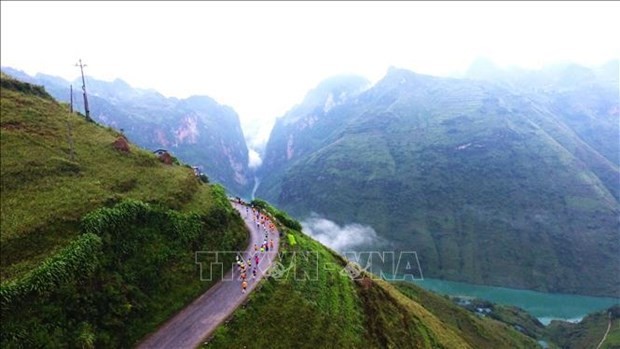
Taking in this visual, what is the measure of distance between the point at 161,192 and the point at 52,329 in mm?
19615

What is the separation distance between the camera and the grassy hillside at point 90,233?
33625 millimetres

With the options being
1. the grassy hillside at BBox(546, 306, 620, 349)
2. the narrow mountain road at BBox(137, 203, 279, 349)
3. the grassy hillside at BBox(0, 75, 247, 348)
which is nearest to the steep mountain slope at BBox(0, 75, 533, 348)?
the grassy hillside at BBox(0, 75, 247, 348)

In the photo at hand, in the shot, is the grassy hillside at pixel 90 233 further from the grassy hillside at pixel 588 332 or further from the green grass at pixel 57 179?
the grassy hillside at pixel 588 332

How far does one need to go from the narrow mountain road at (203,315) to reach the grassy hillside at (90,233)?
37.5 inches

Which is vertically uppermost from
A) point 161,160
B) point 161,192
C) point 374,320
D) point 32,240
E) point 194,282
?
point 161,160

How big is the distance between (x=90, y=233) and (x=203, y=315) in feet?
38.6

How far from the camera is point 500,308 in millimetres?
189000

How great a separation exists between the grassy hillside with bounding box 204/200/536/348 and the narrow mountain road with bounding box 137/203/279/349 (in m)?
1.16

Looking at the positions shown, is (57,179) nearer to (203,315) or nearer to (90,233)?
(90,233)

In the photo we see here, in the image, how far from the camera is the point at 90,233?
129 ft

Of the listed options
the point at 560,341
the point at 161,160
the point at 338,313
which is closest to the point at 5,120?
the point at 161,160

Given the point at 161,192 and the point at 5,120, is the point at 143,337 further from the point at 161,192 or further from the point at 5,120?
→ the point at 5,120

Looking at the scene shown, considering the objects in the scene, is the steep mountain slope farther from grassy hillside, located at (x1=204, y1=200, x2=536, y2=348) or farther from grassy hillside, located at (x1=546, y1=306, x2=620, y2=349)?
grassy hillside, located at (x1=546, y1=306, x2=620, y2=349)

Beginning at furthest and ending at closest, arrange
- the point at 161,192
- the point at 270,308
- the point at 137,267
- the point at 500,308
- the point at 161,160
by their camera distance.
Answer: the point at 500,308, the point at 161,160, the point at 161,192, the point at 270,308, the point at 137,267
